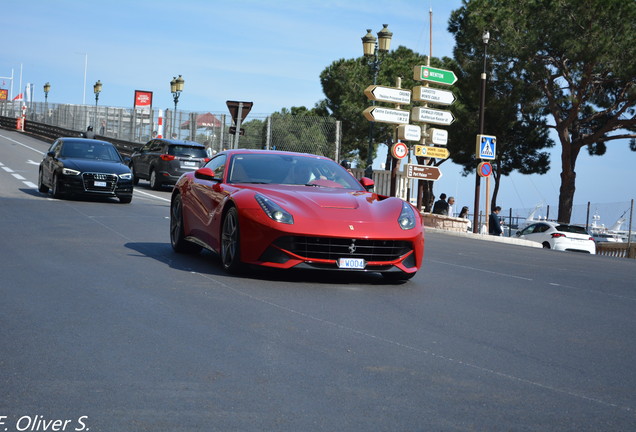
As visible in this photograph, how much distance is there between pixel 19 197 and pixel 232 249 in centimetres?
1296

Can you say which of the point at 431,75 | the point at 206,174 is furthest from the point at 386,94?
the point at 206,174

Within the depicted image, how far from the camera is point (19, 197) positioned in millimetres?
21203

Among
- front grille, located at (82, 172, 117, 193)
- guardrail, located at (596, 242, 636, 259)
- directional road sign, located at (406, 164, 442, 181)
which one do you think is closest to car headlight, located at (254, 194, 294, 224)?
front grille, located at (82, 172, 117, 193)

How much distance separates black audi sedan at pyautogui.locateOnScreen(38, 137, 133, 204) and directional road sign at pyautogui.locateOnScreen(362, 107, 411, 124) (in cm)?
963

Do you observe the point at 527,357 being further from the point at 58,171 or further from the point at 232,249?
the point at 58,171

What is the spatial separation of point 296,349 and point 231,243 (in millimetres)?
3885

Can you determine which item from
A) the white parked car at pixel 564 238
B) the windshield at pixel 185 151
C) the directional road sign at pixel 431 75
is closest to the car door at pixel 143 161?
the windshield at pixel 185 151

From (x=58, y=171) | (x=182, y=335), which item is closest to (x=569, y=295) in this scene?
(x=182, y=335)

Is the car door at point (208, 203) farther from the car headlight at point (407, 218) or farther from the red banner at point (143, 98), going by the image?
the red banner at point (143, 98)

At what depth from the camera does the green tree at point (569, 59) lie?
37031 millimetres

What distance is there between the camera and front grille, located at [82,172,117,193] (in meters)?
21.3

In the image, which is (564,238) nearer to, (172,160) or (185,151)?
(185,151)

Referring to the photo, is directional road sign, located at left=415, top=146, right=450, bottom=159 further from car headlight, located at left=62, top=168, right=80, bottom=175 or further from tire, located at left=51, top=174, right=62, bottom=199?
tire, located at left=51, top=174, right=62, bottom=199

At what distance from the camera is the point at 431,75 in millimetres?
31125
